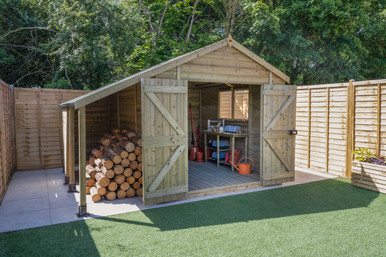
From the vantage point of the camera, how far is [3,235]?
3.95m

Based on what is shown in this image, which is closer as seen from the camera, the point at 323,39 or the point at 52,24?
the point at 52,24

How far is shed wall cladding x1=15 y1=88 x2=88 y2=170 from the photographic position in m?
8.09

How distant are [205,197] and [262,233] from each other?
1.87 m

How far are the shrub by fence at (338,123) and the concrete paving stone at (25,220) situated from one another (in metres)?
6.47

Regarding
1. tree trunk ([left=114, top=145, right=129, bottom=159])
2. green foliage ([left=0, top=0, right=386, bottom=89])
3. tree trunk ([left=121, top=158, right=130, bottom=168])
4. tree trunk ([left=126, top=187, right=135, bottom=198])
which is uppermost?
green foliage ([left=0, top=0, right=386, bottom=89])

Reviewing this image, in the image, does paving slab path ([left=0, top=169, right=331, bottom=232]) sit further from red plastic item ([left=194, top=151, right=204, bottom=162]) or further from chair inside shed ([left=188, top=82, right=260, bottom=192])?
red plastic item ([left=194, top=151, right=204, bottom=162])

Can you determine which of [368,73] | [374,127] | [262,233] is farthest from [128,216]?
[368,73]

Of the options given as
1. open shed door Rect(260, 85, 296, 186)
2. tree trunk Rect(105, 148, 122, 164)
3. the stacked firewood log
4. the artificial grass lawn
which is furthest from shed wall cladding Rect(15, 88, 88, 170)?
open shed door Rect(260, 85, 296, 186)

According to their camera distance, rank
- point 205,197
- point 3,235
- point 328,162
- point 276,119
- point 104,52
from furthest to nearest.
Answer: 1. point 104,52
2. point 328,162
3. point 276,119
4. point 205,197
5. point 3,235

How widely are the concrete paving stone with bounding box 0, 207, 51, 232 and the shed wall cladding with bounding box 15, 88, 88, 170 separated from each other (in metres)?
3.90

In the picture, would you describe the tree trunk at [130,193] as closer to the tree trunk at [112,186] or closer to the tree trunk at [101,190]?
the tree trunk at [112,186]

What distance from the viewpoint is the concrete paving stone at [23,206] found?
4965 mm

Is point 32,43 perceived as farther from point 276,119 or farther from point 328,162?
point 328,162

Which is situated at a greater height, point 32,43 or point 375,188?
point 32,43
